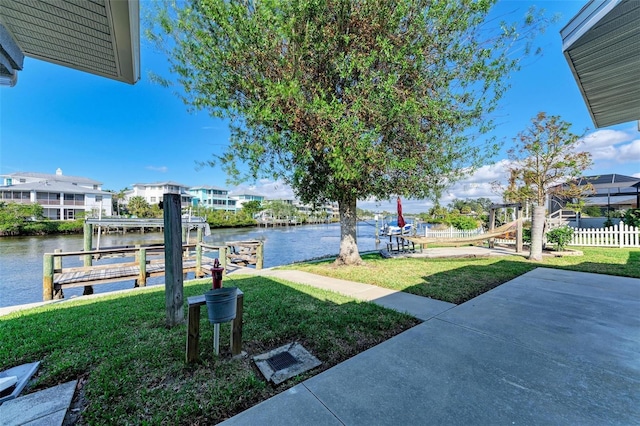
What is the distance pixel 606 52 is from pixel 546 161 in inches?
558

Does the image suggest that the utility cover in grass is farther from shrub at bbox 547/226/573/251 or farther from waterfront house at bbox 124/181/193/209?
waterfront house at bbox 124/181/193/209

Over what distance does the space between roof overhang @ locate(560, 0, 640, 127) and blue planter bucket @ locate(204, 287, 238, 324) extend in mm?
4558

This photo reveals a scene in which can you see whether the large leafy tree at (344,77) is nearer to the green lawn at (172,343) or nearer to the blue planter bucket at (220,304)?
the green lawn at (172,343)

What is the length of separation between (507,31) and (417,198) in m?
4.28

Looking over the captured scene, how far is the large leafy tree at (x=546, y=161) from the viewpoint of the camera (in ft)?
45.2

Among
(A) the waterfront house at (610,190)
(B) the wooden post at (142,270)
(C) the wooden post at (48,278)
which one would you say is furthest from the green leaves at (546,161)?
(C) the wooden post at (48,278)

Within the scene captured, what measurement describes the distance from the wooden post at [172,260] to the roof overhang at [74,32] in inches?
60.2

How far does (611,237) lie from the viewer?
10906 mm

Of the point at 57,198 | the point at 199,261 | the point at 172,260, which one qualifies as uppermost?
the point at 57,198

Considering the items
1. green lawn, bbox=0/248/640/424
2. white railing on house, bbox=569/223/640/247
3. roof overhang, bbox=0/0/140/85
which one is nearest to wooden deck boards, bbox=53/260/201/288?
green lawn, bbox=0/248/640/424

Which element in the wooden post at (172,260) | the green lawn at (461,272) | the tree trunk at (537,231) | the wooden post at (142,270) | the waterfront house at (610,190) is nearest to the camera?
the wooden post at (172,260)

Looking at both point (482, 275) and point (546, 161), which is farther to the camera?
point (546, 161)

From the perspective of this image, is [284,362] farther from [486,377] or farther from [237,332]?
[486,377]

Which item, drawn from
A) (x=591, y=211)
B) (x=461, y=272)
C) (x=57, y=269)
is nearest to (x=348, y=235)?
(x=461, y=272)
